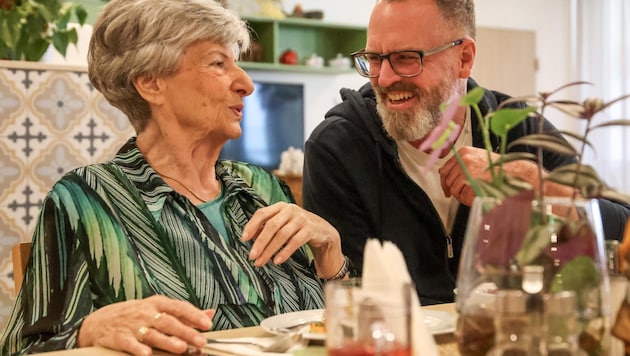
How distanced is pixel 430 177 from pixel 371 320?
1329 mm

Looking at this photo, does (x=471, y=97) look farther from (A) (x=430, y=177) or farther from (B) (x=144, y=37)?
(A) (x=430, y=177)

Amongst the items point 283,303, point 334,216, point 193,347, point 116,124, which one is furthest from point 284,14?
point 193,347

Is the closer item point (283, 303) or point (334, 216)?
point (283, 303)

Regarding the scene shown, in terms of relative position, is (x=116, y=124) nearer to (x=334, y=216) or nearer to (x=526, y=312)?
(x=334, y=216)

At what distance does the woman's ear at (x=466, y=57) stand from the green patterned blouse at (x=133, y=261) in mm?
755

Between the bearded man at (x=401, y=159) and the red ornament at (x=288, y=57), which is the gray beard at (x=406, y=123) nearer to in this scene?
the bearded man at (x=401, y=159)

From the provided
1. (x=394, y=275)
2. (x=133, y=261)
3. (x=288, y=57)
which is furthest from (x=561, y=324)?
(x=288, y=57)

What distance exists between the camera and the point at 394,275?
0.86m

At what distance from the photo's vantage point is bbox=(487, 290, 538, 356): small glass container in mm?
788

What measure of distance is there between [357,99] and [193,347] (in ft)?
3.91

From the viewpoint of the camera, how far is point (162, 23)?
1615 mm

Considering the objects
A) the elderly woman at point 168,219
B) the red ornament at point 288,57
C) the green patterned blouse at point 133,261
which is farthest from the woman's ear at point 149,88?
the red ornament at point 288,57

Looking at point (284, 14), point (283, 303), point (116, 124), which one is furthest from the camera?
point (284, 14)

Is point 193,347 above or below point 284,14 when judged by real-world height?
below
